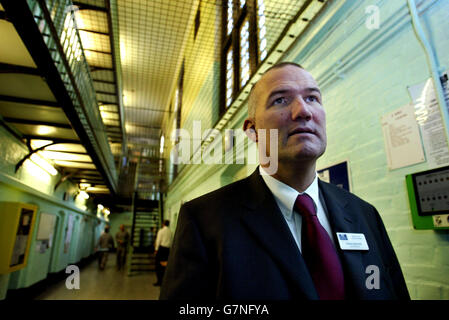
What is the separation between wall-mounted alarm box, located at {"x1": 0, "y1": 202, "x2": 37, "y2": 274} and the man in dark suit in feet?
17.7

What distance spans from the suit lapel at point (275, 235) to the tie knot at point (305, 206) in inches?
4.5

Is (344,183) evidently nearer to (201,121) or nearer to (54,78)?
(54,78)

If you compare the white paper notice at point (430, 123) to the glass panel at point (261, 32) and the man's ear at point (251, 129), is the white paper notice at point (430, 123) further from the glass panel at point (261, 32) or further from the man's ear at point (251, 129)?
the glass panel at point (261, 32)

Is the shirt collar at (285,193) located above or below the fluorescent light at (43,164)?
below

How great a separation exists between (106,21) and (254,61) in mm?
4978

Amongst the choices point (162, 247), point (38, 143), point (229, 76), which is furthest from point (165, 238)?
point (229, 76)

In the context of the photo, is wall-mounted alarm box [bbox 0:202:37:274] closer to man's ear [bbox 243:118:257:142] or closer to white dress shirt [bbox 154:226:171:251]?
white dress shirt [bbox 154:226:171:251]

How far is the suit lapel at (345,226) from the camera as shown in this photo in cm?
89

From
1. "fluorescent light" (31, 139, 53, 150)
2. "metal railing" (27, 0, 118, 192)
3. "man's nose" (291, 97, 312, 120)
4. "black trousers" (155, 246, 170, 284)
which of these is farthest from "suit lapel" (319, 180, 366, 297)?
"black trousers" (155, 246, 170, 284)

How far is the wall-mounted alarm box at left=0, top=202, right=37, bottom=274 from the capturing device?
179 inches

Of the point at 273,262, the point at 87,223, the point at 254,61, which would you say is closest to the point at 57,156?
the point at 254,61

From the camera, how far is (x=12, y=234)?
4.66 meters

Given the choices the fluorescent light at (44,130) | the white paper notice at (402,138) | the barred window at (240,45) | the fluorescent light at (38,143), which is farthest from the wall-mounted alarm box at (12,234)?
the white paper notice at (402,138)

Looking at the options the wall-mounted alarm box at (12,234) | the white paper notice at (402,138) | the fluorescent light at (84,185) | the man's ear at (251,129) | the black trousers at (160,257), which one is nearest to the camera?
the man's ear at (251,129)
